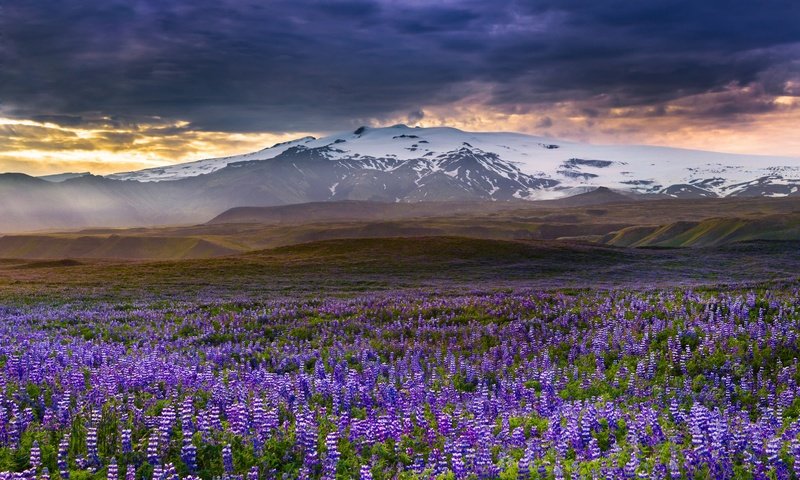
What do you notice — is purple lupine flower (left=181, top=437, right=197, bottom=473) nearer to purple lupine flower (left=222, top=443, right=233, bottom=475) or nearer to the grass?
purple lupine flower (left=222, top=443, right=233, bottom=475)

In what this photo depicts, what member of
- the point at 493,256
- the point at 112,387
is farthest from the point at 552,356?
the point at 493,256

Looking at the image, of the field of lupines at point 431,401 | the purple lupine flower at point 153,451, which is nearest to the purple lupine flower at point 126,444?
the field of lupines at point 431,401

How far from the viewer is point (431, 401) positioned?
1139 cm

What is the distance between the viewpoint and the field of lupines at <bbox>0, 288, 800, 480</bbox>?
784 centimetres

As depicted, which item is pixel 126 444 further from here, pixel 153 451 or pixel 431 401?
pixel 431 401

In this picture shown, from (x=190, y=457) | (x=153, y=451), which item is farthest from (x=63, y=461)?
(x=190, y=457)

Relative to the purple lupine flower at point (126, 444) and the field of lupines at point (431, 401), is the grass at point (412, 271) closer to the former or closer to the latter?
the field of lupines at point (431, 401)

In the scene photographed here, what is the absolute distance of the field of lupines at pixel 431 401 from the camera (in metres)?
7.84

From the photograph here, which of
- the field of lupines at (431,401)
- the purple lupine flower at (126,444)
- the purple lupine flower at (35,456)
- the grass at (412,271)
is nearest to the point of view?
the purple lupine flower at (35,456)

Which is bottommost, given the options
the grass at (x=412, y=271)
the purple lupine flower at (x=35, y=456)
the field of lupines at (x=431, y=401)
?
the grass at (x=412, y=271)

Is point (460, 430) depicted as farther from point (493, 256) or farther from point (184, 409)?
point (493, 256)

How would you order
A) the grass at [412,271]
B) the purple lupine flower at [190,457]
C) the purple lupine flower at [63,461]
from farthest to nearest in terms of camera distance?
the grass at [412,271], the purple lupine flower at [190,457], the purple lupine flower at [63,461]

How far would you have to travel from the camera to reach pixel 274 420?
30.7 ft

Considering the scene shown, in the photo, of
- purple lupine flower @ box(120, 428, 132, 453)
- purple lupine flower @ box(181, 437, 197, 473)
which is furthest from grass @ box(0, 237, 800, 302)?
purple lupine flower @ box(181, 437, 197, 473)
